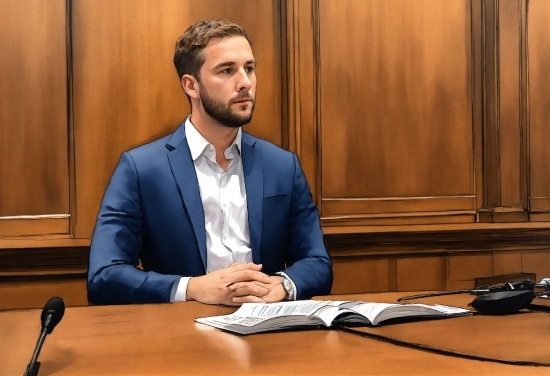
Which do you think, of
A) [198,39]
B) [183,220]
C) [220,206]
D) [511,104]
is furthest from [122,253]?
[511,104]

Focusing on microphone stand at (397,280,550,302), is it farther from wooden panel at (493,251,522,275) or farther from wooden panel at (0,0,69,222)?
wooden panel at (0,0,69,222)

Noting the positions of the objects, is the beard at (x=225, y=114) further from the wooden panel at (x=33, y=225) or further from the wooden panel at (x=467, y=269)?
the wooden panel at (x=467, y=269)

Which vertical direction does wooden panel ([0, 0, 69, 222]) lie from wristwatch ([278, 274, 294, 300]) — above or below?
above

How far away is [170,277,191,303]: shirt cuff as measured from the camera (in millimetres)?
1951

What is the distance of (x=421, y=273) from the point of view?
332cm

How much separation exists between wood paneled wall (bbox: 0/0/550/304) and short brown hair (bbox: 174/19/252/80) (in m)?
0.47

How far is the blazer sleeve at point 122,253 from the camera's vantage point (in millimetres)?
2008

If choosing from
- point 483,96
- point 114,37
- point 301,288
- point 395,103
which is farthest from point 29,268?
point 483,96

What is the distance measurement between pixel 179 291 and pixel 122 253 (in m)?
0.34

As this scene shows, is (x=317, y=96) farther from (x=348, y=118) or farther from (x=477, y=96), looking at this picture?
(x=477, y=96)

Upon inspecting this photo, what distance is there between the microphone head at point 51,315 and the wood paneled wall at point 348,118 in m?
1.67

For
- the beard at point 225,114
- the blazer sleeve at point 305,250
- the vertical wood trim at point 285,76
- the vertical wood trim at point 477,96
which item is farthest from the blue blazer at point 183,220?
the vertical wood trim at point 477,96

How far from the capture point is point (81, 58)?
2936mm

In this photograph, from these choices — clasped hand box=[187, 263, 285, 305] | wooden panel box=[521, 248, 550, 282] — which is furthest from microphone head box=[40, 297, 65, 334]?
wooden panel box=[521, 248, 550, 282]
